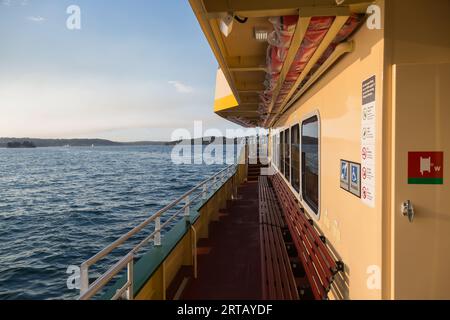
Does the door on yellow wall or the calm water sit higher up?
the door on yellow wall

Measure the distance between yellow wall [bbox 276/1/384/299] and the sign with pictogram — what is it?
0.61 ft

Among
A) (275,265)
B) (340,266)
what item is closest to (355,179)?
(340,266)

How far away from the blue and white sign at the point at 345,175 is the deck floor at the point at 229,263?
1800 millimetres

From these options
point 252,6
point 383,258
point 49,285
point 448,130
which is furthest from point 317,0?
point 49,285

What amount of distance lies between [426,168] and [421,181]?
9 cm

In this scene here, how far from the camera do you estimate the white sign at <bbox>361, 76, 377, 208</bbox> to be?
203 cm

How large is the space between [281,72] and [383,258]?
2226 millimetres

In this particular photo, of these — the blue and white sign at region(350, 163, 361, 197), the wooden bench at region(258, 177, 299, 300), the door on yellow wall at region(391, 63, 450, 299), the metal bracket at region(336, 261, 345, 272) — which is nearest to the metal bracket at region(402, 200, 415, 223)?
the door on yellow wall at region(391, 63, 450, 299)

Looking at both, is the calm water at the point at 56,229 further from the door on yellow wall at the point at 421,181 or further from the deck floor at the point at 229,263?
the door on yellow wall at the point at 421,181

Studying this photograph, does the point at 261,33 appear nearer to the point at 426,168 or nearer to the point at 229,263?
the point at 426,168

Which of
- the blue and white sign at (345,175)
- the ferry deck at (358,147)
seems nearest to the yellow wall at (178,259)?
the ferry deck at (358,147)

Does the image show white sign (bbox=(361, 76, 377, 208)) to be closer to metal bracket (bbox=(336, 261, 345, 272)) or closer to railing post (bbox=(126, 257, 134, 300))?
metal bracket (bbox=(336, 261, 345, 272))

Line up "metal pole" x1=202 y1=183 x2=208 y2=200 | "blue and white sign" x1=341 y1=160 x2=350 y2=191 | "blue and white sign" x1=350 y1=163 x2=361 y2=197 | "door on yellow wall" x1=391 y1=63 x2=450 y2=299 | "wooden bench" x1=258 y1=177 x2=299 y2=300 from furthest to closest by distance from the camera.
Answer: "metal pole" x1=202 y1=183 x2=208 y2=200 → "wooden bench" x1=258 y1=177 x2=299 y2=300 → "blue and white sign" x1=341 y1=160 x2=350 y2=191 → "blue and white sign" x1=350 y1=163 x2=361 y2=197 → "door on yellow wall" x1=391 y1=63 x2=450 y2=299

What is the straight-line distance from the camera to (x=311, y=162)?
4.41 metres
